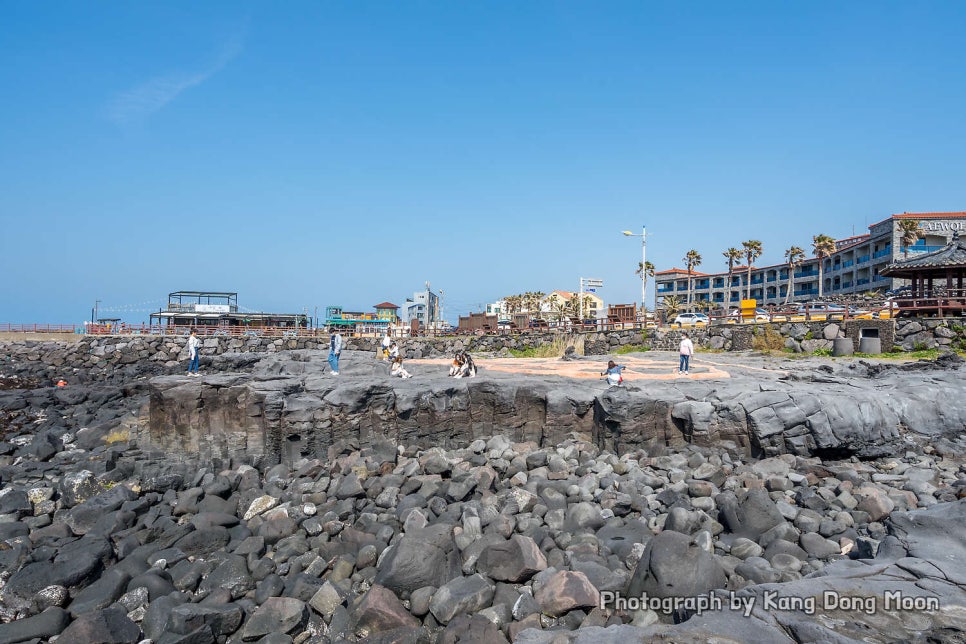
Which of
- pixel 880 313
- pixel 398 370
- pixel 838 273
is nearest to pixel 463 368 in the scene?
pixel 398 370

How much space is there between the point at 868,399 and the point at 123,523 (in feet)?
45.0

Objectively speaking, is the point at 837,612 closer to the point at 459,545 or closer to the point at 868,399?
the point at 459,545

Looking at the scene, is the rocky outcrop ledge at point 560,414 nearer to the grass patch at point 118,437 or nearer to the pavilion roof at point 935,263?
the grass patch at point 118,437

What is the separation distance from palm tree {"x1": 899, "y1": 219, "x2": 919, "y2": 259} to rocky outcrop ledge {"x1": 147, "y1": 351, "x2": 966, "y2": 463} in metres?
48.3

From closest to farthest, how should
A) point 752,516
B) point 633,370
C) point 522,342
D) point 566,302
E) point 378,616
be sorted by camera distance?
1. point 378,616
2. point 752,516
3. point 633,370
4. point 522,342
5. point 566,302

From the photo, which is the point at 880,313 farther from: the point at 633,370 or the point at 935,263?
the point at 633,370

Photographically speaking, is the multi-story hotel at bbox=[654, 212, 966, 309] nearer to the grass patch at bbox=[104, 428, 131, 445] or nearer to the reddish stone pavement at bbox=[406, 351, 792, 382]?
the reddish stone pavement at bbox=[406, 351, 792, 382]

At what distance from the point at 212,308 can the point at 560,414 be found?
46.9m

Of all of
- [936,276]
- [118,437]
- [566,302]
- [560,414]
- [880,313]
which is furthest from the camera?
[566,302]

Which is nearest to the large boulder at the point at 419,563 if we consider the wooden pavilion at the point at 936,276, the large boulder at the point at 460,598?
the large boulder at the point at 460,598

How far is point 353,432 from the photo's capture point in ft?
39.1

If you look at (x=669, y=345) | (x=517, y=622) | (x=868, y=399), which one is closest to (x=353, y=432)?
(x=517, y=622)

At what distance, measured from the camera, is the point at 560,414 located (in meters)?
11.9

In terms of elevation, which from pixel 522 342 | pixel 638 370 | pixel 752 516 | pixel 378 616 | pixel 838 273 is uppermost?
pixel 838 273
